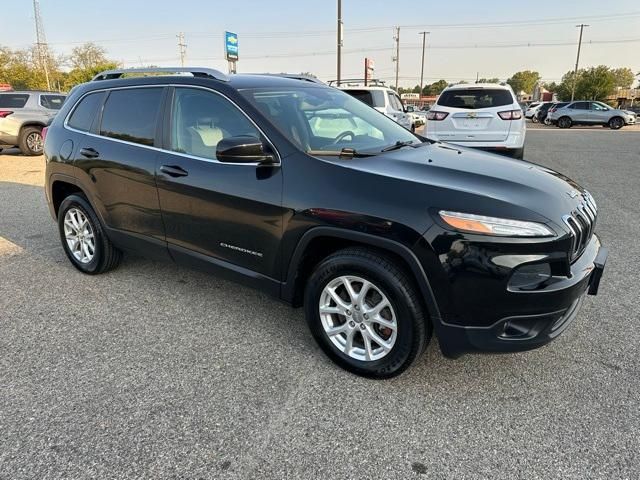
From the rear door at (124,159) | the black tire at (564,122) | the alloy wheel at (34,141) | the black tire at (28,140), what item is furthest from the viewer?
the black tire at (564,122)

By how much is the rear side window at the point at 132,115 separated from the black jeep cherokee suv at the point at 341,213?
13 mm

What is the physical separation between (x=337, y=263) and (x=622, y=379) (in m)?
1.76

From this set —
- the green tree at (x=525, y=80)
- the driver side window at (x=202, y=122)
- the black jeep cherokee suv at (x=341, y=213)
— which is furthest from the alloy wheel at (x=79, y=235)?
the green tree at (x=525, y=80)

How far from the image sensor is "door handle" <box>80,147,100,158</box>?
12.8ft

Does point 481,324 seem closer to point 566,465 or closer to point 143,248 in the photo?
point 566,465

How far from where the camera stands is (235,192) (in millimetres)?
2979

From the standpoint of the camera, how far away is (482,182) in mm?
2584

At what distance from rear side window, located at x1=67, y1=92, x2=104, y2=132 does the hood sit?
2561mm

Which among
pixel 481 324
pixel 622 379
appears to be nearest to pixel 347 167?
pixel 481 324

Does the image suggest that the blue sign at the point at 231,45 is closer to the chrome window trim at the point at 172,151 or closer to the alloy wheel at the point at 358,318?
the chrome window trim at the point at 172,151

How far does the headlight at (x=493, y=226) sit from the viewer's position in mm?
2262

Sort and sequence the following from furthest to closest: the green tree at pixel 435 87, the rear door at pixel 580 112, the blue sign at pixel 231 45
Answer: the green tree at pixel 435 87 < the rear door at pixel 580 112 < the blue sign at pixel 231 45

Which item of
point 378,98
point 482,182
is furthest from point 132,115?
point 378,98

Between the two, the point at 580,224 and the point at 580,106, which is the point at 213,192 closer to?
the point at 580,224
